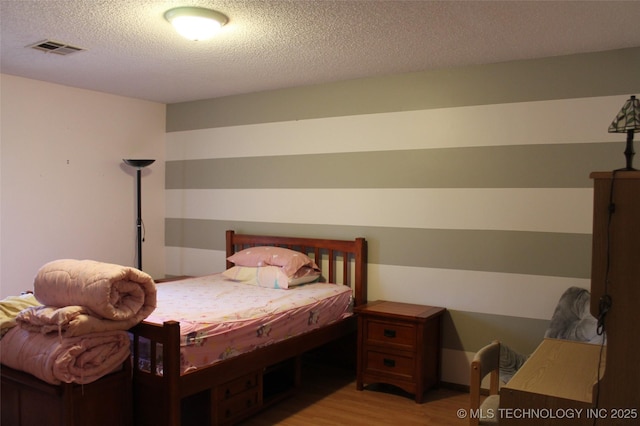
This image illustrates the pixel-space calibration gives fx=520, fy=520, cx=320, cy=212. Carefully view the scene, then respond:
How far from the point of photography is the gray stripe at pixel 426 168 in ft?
11.1

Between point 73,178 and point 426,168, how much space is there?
9.75ft

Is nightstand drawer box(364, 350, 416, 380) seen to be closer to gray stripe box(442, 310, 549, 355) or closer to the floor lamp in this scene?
gray stripe box(442, 310, 549, 355)

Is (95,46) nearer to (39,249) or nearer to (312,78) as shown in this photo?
(312,78)

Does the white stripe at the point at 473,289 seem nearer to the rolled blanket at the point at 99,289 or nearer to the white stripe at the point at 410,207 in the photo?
the white stripe at the point at 410,207

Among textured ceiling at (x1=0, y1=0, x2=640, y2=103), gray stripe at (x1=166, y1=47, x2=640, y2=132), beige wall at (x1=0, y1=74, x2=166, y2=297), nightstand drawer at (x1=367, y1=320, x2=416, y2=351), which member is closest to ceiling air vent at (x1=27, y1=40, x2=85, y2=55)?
textured ceiling at (x1=0, y1=0, x2=640, y2=103)

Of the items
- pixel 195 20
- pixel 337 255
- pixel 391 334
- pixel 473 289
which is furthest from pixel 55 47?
pixel 473 289

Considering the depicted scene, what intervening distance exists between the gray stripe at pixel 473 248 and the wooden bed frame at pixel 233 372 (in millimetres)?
117

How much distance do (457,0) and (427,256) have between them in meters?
1.91

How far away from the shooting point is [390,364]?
3648 mm

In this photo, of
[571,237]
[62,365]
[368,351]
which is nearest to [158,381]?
[62,365]

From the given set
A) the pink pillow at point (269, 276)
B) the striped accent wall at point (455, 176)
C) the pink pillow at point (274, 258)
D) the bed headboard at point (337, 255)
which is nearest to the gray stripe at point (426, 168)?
Answer: the striped accent wall at point (455, 176)

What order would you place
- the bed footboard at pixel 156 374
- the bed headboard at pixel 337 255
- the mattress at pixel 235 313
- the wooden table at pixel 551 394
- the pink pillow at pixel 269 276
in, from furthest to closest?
the bed headboard at pixel 337 255 < the pink pillow at pixel 269 276 < the mattress at pixel 235 313 < the bed footboard at pixel 156 374 < the wooden table at pixel 551 394

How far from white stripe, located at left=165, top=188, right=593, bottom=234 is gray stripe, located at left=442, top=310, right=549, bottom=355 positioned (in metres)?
0.63

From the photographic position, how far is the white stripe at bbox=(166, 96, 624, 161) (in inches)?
133
